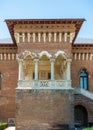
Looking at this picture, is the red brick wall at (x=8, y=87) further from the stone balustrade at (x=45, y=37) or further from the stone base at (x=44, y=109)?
the stone base at (x=44, y=109)

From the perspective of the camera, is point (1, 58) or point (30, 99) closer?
point (30, 99)

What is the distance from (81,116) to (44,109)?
638 centimetres

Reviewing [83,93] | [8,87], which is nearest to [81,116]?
[83,93]

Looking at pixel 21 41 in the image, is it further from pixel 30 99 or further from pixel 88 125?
pixel 88 125

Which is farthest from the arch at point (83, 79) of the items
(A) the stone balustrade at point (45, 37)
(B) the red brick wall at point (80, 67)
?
(A) the stone balustrade at point (45, 37)

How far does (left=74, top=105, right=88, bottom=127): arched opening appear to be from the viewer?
103 feet

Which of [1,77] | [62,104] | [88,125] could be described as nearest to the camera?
[62,104]

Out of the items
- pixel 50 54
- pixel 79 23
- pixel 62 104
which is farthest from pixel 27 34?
pixel 62 104

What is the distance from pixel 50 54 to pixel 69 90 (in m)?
3.43

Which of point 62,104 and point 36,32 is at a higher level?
point 36,32

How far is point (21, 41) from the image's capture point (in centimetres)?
2833

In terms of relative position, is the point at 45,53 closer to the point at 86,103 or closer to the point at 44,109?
the point at 44,109

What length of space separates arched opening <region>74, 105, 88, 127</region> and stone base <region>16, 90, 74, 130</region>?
4539 millimetres

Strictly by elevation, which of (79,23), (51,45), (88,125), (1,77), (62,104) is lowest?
(88,125)
